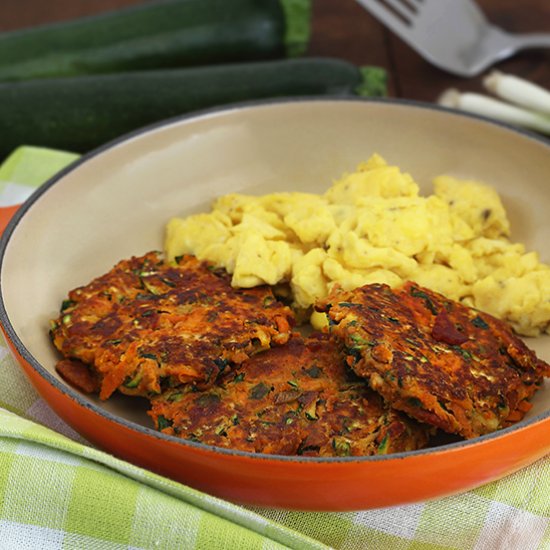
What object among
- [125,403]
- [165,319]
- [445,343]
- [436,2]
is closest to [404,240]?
[445,343]

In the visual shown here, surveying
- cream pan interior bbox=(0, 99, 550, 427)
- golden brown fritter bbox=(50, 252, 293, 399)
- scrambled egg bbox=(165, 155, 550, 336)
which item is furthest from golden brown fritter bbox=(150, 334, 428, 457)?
cream pan interior bbox=(0, 99, 550, 427)

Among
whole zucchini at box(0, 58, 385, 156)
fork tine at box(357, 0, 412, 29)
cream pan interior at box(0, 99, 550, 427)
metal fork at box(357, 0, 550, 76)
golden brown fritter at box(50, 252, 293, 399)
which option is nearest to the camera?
golden brown fritter at box(50, 252, 293, 399)

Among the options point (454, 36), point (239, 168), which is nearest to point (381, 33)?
point (454, 36)

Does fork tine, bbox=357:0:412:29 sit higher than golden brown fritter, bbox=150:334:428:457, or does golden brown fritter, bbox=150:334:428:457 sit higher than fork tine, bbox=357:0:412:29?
fork tine, bbox=357:0:412:29

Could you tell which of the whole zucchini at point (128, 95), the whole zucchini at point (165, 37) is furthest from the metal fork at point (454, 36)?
the whole zucchini at point (165, 37)

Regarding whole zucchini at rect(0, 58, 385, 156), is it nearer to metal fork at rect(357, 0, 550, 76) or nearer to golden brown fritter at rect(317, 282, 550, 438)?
metal fork at rect(357, 0, 550, 76)

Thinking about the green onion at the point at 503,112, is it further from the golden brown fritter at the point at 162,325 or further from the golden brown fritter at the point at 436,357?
the golden brown fritter at the point at 162,325

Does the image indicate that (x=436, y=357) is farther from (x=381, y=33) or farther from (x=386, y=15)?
(x=381, y=33)
